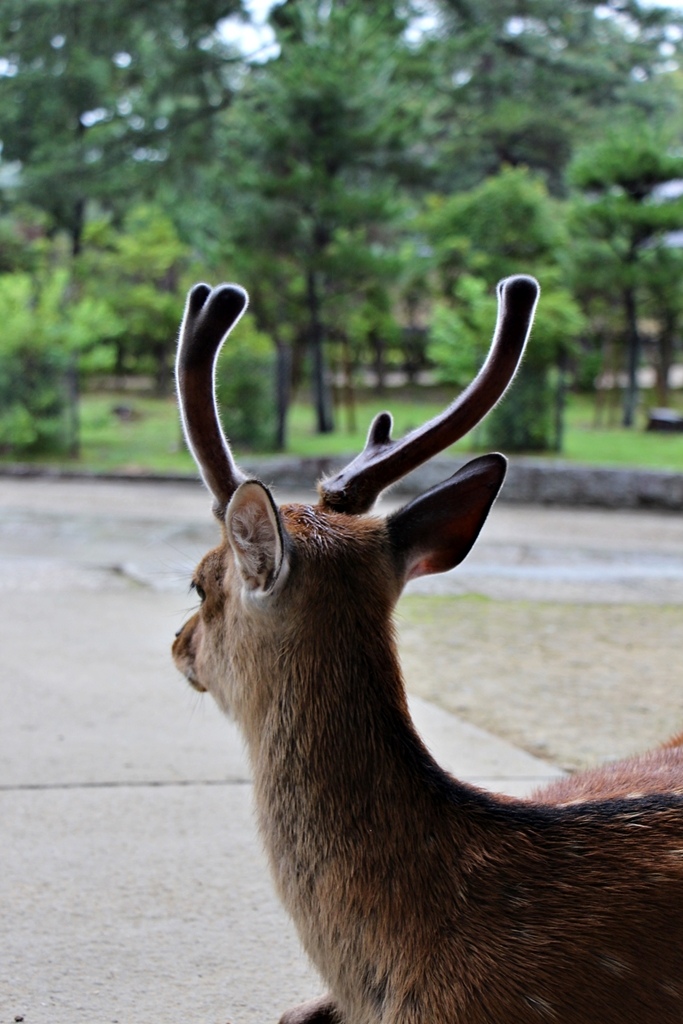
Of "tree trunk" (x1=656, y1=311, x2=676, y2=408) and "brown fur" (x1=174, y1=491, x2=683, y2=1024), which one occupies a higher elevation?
"tree trunk" (x1=656, y1=311, x2=676, y2=408)

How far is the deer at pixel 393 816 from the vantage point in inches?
61.5

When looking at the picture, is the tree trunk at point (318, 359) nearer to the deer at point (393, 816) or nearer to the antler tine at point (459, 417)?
the antler tine at point (459, 417)

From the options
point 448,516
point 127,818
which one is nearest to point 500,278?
point 127,818

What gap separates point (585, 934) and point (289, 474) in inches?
396

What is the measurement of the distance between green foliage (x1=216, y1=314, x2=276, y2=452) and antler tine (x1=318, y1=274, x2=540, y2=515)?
11.8 metres

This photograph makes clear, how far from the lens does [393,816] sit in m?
1.68

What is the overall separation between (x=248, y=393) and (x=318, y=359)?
2.19 metres

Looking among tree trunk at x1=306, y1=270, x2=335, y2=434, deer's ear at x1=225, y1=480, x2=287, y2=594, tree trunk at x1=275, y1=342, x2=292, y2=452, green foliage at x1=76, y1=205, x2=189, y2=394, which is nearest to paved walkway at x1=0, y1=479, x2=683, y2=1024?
deer's ear at x1=225, y1=480, x2=287, y2=594

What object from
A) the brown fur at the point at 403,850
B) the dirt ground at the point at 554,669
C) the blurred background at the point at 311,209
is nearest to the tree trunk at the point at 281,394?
the blurred background at the point at 311,209

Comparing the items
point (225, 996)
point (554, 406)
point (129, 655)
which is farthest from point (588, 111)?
point (225, 996)

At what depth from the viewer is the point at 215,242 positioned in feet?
53.1

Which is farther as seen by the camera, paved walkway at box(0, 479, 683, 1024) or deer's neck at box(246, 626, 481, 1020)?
paved walkway at box(0, 479, 683, 1024)

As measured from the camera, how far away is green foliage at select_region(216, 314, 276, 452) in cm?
1369

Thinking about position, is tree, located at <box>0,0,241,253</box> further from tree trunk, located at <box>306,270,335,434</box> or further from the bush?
the bush
